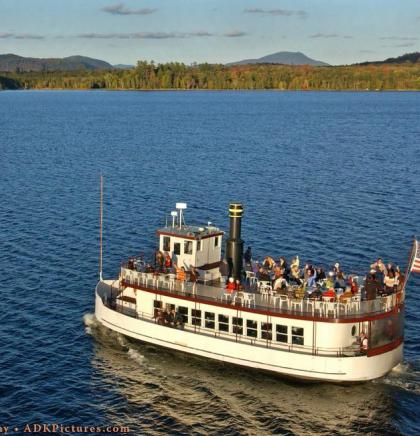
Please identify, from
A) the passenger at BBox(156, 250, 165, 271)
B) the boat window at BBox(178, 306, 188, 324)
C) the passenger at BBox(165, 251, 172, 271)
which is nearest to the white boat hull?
the boat window at BBox(178, 306, 188, 324)

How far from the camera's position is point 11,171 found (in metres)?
96.4

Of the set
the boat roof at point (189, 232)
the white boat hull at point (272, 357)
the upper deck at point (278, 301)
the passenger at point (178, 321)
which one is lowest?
the white boat hull at point (272, 357)

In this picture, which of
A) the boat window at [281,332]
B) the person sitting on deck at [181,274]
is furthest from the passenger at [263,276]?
the person sitting on deck at [181,274]

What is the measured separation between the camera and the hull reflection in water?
3114 centimetres

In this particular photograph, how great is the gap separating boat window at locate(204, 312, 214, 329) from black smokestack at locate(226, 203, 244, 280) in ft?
9.25

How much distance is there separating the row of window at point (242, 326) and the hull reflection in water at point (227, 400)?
6.01 ft

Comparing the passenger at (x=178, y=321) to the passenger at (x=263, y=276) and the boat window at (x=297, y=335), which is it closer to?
the passenger at (x=263, y=276)

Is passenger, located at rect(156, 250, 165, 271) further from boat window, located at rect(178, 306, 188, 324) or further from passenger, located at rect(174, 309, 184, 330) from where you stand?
passenger, located at rect(174, 309, 184, 330)

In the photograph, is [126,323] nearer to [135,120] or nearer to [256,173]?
[256,173]

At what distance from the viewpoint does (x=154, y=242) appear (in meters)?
58.7

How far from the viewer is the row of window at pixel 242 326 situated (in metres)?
34.6

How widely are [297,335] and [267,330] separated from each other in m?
1.48

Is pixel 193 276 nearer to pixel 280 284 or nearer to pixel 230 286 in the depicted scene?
pixel 230 286

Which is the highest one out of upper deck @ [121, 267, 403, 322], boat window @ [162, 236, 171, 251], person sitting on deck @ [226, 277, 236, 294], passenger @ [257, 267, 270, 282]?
boat window @ [162, 236, 171, 251]
